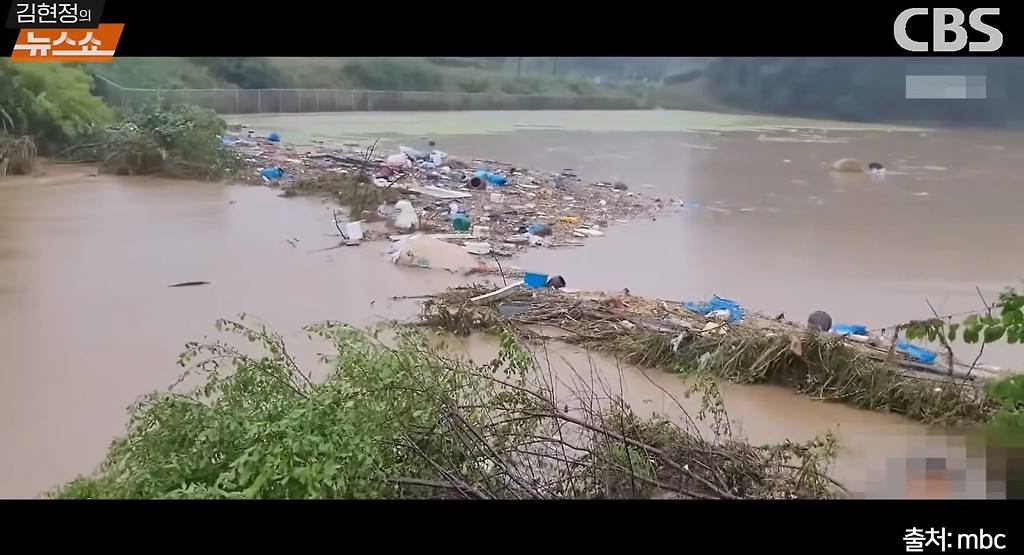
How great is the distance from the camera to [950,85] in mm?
2508

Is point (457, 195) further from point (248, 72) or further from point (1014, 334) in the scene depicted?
point (1014, 334)

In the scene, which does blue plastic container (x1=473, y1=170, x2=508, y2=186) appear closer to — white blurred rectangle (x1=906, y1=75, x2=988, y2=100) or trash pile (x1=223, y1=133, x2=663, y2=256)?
trash pile (x1=223, y1=133, x2=663, y2=256)

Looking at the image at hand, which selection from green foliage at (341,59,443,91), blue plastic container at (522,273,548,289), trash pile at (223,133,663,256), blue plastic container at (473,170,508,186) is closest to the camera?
green foliage at (341,59,443,91)

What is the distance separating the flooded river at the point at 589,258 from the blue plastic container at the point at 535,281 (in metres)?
0.19

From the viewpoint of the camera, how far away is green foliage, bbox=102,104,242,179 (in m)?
4.80

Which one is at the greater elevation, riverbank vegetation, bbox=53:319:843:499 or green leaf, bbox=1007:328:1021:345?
green leaf, bbox=1007:328:1021:345

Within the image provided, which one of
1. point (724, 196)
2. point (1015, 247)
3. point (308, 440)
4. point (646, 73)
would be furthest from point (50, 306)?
point (1015, 247)

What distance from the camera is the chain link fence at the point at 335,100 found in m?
4.35

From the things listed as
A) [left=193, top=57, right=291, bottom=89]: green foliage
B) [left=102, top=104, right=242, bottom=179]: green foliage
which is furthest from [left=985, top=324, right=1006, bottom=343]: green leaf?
[left=102, top=104, right=242, bottom=179]: green foliage
